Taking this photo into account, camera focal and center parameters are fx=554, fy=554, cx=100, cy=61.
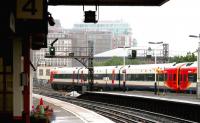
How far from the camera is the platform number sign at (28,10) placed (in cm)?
967

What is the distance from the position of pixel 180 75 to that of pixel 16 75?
3473 cm

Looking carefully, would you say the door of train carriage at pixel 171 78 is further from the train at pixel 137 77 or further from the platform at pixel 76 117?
the platform at pixel 76 117

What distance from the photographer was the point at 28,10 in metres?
9.69

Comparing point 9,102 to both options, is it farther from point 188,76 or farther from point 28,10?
point 188,76

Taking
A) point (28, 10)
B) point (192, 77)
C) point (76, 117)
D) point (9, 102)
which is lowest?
point (76, 117)

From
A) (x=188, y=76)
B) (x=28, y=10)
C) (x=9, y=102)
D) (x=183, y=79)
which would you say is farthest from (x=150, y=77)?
(x=28, y=10)

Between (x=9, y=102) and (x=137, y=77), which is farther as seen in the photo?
(x=137, y=77)

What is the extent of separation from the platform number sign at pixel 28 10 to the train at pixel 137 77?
35.9 metres

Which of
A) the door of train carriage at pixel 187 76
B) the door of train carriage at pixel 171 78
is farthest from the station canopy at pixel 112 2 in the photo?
the door of train carriage at pixel 171 78

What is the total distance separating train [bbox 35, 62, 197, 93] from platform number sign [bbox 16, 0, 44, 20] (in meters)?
35.9

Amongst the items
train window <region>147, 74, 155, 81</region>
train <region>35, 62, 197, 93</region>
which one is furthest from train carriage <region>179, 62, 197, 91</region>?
train window <region>147, 74, 155, 81</region>

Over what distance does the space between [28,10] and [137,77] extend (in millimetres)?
48532

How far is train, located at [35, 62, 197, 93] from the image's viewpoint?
4678cm

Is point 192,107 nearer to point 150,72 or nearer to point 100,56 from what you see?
point 150,72
